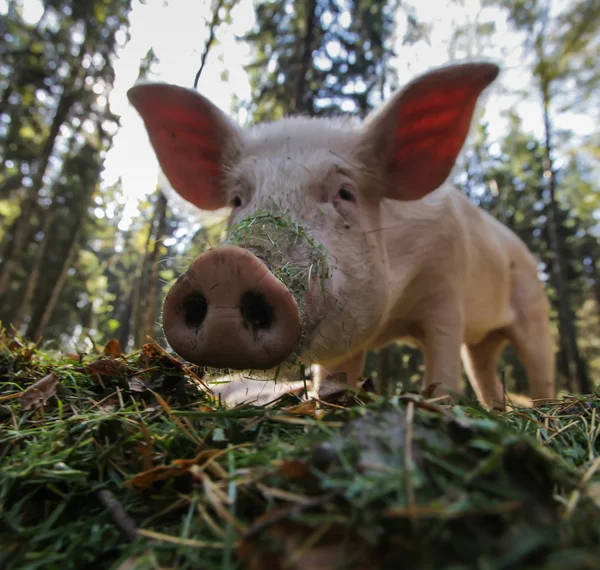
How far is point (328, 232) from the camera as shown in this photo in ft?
7.79

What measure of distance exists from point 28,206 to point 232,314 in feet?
32.3

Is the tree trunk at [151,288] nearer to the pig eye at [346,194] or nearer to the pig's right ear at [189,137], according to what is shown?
the pig's right ear at [189,137]

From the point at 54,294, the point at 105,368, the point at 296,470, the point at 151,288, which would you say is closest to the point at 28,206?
the point at 54,294

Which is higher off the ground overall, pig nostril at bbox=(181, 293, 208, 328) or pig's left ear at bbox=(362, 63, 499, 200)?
pig's left ear at bbox=(362, 63, 499, 200)

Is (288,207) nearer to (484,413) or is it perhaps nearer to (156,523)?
(484,413)

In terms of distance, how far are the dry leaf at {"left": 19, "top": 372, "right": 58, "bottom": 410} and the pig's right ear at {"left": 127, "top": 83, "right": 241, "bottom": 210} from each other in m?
1.94

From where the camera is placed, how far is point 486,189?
74.8 ft

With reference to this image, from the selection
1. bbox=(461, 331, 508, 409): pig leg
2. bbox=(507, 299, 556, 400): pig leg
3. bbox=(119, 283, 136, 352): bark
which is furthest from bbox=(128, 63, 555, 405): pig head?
bbox=(119, 283, 136, 352): bark

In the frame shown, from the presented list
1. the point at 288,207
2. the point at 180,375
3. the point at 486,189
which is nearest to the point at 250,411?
the point at 180,375

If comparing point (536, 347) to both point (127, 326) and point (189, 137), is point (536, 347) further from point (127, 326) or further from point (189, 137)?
point (127, 326)

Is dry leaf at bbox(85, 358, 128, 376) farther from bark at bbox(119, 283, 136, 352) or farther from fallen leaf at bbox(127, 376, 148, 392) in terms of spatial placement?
bark at bbox(119, 283, 136, 352)

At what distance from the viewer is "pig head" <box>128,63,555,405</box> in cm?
161

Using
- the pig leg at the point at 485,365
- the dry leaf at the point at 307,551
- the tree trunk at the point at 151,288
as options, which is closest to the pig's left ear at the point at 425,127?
the dry leaf at the point at 307,551

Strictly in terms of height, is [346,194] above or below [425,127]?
below
